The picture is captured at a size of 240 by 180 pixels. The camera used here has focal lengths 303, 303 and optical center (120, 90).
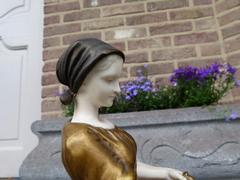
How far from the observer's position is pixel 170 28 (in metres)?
1.82

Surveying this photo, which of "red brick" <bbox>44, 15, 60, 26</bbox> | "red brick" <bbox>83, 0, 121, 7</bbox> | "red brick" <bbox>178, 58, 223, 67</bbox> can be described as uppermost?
"red brick" <bbox>83, 0, 121, 7</bbox>

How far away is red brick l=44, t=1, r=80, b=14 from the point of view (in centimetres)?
197

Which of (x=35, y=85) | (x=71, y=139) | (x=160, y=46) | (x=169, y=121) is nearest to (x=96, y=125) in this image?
(x=71, y=139)

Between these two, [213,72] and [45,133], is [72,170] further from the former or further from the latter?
[213,72]

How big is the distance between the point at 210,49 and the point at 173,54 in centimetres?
21

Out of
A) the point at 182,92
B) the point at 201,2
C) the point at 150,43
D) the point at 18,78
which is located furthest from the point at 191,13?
the point at 18,78

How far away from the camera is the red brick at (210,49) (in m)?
1.73

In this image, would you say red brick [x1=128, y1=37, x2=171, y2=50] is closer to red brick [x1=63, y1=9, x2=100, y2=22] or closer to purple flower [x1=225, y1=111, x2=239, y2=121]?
red brick [x1=63, y1=9, x2=100, y2=22]

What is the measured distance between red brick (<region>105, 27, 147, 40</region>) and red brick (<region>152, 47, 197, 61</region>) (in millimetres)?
153

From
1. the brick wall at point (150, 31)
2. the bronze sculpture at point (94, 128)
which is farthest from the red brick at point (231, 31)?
the bronze sculpture at point (94, 128)

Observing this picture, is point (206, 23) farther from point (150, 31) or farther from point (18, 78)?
point (18, 78)

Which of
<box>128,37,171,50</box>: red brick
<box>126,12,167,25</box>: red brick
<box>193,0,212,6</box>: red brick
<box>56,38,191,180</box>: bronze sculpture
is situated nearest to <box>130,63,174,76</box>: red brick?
<box>128,37,171,50</box>: red brick

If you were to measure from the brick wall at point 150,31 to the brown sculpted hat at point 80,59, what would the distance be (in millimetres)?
1046

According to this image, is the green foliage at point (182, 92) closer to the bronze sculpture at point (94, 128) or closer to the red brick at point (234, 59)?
A: the red brick at point (234, 59)
